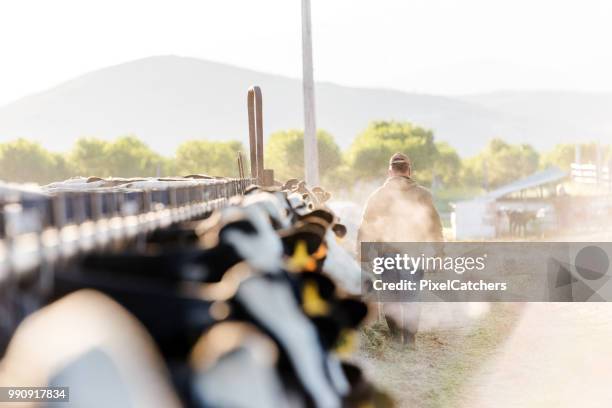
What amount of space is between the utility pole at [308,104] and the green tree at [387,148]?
57485 mm

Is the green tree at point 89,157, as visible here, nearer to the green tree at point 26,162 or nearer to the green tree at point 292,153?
the green tree at point 26,162

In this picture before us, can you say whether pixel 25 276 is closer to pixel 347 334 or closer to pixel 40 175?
pixel 347 334

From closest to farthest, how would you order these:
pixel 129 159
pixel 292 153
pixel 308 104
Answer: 1. pixel 308 104
2. pixel 129 159
3. pixel 292 153

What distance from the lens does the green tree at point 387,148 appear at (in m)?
73.2

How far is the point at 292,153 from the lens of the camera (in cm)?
7156

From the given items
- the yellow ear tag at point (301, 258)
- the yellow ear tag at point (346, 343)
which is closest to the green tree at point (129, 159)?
the yellow ear tag at point (301, 258)

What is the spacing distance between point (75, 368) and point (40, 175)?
68.9 m

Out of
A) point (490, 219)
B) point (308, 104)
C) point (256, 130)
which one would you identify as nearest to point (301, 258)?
point (256, 130)

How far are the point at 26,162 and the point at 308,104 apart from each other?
55318mm

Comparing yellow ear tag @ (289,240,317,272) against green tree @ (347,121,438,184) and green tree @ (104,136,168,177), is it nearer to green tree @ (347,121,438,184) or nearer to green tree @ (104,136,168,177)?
green tree @ (104,136,168,177)

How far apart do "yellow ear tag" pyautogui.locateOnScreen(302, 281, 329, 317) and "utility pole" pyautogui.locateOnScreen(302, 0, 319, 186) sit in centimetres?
1366

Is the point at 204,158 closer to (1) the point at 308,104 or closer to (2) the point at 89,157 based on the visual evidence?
(2) the point at 89,157

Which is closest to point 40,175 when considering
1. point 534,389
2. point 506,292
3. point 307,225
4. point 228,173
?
point 228,173

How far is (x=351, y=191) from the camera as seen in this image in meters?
79.8
